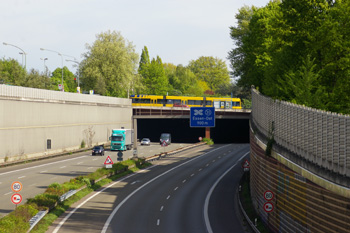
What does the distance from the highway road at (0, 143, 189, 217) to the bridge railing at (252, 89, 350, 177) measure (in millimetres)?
21587

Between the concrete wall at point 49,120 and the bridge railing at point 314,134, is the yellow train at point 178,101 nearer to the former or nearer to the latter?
the concrete wall at point 49,120

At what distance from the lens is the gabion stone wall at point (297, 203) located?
2176 cm

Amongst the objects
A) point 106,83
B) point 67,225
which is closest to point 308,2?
point 67,225

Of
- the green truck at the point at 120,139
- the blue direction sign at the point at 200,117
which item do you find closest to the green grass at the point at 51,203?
the blue direction sign at the point at 200,117

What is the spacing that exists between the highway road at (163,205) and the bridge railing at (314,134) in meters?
9.01

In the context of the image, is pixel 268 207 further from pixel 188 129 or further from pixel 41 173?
pixel 188 129

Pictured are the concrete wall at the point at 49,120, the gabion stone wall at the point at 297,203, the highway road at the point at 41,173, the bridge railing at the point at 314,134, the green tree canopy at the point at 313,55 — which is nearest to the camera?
the gabion stone wall at the point at 297,203

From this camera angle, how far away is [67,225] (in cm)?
3681

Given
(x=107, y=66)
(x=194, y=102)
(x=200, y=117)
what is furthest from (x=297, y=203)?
(x=107, y=66)

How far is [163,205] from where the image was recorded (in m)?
46.3

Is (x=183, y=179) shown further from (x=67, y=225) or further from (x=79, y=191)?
(x=67, y=225)

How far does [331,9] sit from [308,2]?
3.31 m

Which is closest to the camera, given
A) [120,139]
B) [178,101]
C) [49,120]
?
[49,120]

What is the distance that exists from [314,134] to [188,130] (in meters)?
120
